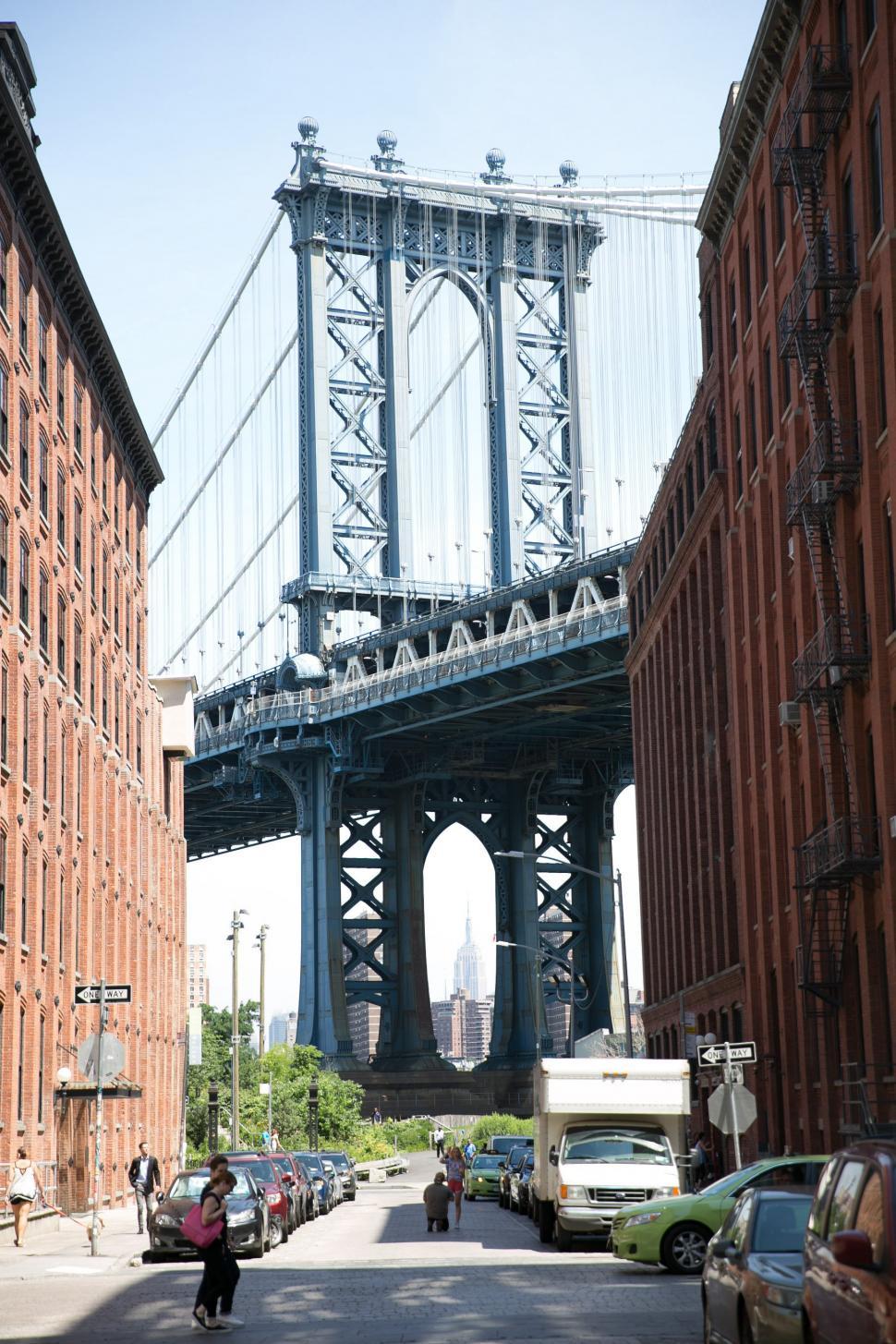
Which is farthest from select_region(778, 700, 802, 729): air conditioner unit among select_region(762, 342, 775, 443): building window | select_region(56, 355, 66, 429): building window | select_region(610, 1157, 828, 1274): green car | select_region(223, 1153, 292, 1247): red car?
select_region(56, 355, 66, 429): building window

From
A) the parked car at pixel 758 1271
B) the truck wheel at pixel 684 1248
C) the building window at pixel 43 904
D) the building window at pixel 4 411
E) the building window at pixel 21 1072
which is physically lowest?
the truck wheel at pixel 684 1248

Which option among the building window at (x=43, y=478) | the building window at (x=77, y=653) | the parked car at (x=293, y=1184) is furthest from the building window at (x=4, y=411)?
the parked car at (x=293, y=1184)

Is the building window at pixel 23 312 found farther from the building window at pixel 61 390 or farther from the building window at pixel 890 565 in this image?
the building window at pixel 890 565

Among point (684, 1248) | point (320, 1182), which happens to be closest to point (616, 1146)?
point (684, 1248)

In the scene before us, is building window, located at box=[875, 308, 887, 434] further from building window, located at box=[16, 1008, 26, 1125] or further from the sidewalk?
building window, located at box=[16, 1008, 26, 1125]

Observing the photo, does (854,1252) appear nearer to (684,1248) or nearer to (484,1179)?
(684,1248)

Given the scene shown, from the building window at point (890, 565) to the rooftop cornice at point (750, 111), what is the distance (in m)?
11.6

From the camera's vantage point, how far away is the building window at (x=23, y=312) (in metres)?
46.7

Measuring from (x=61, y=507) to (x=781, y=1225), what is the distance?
3923 cm

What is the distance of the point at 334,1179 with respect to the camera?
54000 mm

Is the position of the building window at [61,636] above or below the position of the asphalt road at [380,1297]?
above

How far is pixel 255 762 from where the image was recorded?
98250 mm

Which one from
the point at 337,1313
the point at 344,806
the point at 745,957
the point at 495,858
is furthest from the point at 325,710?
the point at 337,1313

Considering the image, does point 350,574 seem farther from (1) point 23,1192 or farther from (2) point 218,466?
(1) point 23,1192
